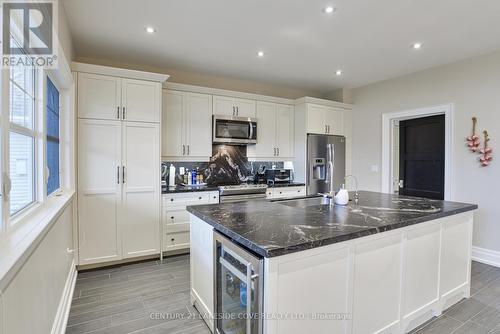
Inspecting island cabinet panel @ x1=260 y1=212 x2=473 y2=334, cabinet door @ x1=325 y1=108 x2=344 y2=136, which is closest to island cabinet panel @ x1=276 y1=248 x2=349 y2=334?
island cabinet panel @ x1=260 y1=212 x2=473 y2=334

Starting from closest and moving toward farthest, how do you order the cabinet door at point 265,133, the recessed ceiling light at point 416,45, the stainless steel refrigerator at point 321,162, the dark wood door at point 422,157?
the recessed ceiling light at point 416,45
the dark wood door at point 422,157
the cabinet door at point 265,133
the stainless steel refrigerator at point 321,162

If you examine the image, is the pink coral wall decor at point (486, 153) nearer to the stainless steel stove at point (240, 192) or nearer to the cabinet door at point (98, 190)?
the stainless steel stove at point (240, 192)

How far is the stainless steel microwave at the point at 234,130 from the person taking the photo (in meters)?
4.16

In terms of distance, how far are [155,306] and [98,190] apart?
1528 mm

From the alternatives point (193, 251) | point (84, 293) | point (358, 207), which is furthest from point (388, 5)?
point (84, 293)

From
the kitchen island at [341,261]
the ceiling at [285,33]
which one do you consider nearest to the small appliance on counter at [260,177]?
the ceiling at [285,33]

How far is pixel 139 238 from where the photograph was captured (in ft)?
11.1

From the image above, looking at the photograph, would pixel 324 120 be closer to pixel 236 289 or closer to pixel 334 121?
pixel 334 121

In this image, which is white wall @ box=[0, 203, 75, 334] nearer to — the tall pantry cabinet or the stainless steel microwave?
the tall pantry cabinet

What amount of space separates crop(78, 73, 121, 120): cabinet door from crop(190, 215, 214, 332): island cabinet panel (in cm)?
183

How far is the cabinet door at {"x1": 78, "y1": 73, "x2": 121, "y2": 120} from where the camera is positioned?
120 inches

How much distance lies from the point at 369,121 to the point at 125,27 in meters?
4.06

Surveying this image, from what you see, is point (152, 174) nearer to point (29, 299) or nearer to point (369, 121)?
point (29, 299)

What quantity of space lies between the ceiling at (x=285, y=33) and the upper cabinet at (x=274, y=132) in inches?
27.6
